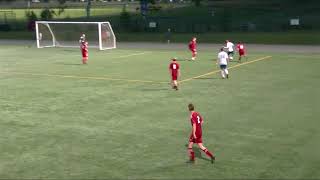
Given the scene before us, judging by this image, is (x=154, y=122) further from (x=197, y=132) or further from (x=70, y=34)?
(x=70, y=34)

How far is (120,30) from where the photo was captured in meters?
72.6

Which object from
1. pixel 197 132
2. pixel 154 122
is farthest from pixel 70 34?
pixel 197 132

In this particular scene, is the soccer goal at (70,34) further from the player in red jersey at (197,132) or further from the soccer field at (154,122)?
the player in red jersey at (197,132)

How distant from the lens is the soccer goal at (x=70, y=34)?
177 ft

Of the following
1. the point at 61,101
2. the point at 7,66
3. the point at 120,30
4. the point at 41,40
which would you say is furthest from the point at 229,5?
the point at 61,101

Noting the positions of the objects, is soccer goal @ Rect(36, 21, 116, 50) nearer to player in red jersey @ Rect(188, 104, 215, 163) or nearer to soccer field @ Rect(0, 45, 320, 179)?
soccer field @ Rect(0, 45, 320, 179)

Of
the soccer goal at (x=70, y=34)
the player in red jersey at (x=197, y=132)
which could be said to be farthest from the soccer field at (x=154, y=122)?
the soccer goal at (x=70, y=34)

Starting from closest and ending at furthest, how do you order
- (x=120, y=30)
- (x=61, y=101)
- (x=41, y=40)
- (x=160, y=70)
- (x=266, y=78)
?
(x=61, y=101) → (x=266, y=78) → (x=160, y=70) → (x=41, y=40) → (x=120, y=30)

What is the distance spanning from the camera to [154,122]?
62.8 feet

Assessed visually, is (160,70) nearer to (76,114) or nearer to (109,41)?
(76,114)

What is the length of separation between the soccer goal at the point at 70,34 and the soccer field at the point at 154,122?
17829 mm

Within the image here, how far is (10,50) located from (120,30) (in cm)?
2217

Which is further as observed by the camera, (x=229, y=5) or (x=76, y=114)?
(x=229, y=5)

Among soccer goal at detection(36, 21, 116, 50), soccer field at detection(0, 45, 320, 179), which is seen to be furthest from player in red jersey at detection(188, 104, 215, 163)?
soccer goal at detection(36, 21, 116, 50)
